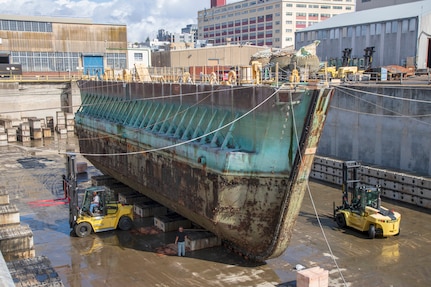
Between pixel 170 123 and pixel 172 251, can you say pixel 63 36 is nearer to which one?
pixel 170 123

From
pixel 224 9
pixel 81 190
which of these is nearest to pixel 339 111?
pixel 81 190

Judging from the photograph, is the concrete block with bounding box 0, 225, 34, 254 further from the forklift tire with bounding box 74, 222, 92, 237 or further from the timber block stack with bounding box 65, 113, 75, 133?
the timber block stack with bounding box 65, 113, 75, 133

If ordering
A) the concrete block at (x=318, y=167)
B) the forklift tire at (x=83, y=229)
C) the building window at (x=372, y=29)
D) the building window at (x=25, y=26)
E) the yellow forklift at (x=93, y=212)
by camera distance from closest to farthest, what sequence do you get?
the forklift tire at (x=83, y=229)
the yellow forklift at (x=93, y=212)
the concrete block at (x=318, y=167)
the building window at (x=372, y=29)
the building window at (x=25, y=26)

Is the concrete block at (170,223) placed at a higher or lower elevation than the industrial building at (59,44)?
lower

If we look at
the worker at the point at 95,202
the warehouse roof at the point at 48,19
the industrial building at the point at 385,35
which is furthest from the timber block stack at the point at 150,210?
the warehouse roof at the point at 48,19

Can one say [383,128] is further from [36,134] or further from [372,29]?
[36,134]

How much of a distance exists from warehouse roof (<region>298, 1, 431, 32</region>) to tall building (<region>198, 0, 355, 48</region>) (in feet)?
212

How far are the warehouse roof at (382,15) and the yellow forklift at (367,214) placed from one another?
2666cm

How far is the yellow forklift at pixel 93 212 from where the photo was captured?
15906mm

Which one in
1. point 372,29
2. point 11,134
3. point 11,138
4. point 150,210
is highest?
point 372,29

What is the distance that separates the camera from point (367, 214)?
15.6m

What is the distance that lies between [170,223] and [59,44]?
44.0 m

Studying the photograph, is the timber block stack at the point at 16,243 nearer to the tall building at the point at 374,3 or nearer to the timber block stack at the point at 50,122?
the timber block stack at the point at 50,122

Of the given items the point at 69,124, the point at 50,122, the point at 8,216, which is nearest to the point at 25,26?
the point at 50,122
